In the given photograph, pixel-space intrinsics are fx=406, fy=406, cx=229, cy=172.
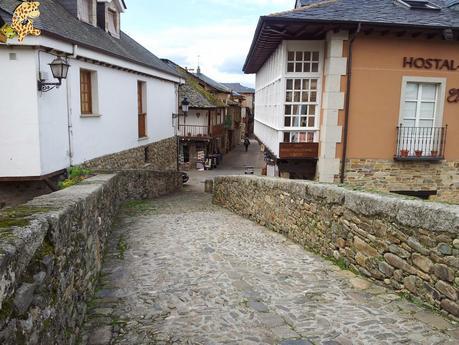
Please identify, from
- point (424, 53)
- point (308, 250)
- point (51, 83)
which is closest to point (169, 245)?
point (308, 250)

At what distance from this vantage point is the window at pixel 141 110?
15.2 meters

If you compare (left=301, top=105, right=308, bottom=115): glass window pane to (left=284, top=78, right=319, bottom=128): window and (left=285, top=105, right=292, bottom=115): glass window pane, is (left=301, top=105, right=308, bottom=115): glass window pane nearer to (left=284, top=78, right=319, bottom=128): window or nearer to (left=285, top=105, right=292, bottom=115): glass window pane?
(left=284, top=78, right=319, bottom=128): window

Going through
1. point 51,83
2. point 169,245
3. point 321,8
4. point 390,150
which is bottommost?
point 169,245

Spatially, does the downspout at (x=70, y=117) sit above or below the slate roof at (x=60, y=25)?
below

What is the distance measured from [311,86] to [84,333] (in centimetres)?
812

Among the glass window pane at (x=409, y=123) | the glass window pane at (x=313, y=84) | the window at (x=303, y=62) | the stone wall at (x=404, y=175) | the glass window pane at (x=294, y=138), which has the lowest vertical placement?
the stone wall at (x=404, y=175)

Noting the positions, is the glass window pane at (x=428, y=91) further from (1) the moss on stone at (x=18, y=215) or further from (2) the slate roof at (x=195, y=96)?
(2) the slate roof at (x=195, y=96)

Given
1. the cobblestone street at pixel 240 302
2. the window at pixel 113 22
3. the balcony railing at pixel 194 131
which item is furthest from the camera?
the balcony railing at pixel 194 131

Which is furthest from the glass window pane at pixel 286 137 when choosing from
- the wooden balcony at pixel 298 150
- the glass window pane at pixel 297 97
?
the glass window pane at pixel 297 97

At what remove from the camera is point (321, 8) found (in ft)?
31.0

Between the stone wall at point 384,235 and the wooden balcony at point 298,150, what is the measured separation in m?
3.14

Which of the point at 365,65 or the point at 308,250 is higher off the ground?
the point at 365,65

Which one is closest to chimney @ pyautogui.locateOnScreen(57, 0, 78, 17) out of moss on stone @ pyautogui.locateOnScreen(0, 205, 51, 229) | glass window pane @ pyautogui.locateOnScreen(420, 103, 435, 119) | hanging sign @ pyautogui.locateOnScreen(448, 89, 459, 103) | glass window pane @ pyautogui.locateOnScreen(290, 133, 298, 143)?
glass window pane @ pyautogui.locateOnScreen(290, 133, 298, 143)

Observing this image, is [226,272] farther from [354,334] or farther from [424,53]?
[424,53]
